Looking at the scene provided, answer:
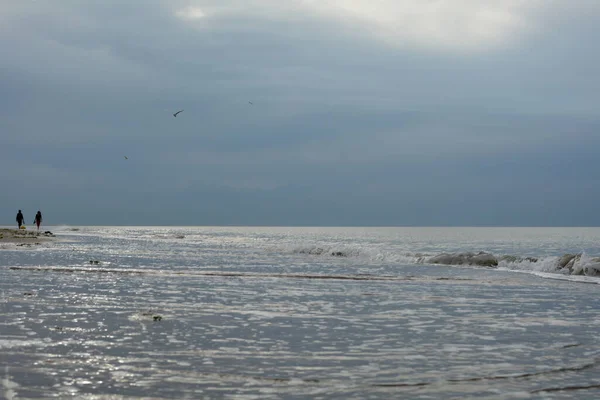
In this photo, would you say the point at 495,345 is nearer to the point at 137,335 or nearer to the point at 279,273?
the point at 137,335

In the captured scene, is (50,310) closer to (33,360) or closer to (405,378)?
(33,360)

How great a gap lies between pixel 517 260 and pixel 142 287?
29.7 meters

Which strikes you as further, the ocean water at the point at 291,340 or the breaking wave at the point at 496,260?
the breaking wave at the point at 496,260

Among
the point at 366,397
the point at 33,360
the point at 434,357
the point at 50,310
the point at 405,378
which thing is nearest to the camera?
the point at 366,397

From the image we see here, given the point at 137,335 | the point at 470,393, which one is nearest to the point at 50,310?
the point at 137,335

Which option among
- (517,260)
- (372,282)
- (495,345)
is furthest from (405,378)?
(517,260)

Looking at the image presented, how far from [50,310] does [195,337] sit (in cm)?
560

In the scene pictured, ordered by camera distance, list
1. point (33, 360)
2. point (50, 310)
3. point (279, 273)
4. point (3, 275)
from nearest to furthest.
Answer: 1. point (33, 360)
2. point (50, 310)
3. point (3, 275)
4. point (279, 273)

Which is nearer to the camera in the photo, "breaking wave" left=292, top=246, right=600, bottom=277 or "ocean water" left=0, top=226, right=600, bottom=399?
"ocean water" left=0, top=226, right=600, bottom=399

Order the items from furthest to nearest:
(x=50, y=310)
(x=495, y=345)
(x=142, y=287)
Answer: (x=142, y=287) < (x=50, y=310) < (x=495, y=345)

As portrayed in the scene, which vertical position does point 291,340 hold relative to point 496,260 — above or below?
below

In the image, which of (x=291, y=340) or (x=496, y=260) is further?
(x=496, y=260)

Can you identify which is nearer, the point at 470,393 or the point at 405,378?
the point at 470,393

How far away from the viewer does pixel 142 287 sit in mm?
24016
